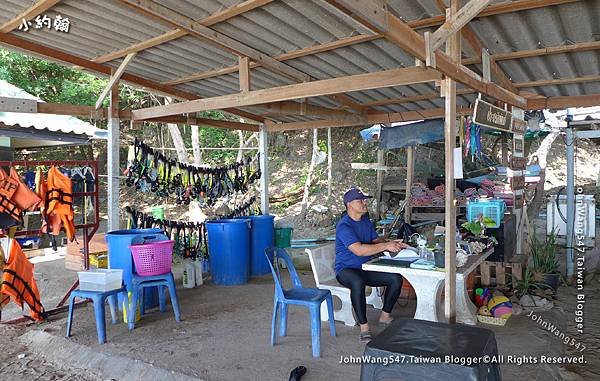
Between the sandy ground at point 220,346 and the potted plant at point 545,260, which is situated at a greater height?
the potted plant at point 545,260

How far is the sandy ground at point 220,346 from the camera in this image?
361cm

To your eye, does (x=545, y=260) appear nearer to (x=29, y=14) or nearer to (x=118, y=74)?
(x=118, y=74)

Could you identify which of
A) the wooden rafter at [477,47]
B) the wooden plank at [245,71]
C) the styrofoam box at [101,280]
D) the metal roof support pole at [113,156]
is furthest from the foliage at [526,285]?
the metal roof support pole at [113,156]

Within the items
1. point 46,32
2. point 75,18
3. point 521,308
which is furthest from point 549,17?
point 46,32

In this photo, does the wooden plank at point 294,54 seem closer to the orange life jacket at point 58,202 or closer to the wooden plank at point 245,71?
the wooden plank at point 245,71

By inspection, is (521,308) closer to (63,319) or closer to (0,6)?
(63,319)

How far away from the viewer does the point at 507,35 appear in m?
4.06

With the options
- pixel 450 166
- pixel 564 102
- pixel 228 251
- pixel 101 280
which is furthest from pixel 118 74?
pixel 564 102

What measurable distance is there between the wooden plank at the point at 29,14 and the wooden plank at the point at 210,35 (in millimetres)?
807

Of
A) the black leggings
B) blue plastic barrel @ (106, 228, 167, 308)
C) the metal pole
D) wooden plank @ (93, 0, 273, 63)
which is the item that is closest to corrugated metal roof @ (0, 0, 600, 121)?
wooden plank @ (93, 0, 273, 63)

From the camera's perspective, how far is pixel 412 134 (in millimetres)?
8047

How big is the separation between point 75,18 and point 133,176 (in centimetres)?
247

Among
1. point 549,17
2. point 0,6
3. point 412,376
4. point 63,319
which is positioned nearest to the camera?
point 412,376

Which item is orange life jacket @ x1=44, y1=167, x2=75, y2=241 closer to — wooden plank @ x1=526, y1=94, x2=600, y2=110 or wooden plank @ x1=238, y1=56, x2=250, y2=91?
wooden plank @ x1=238, y1=56, x2=250, y2=91
